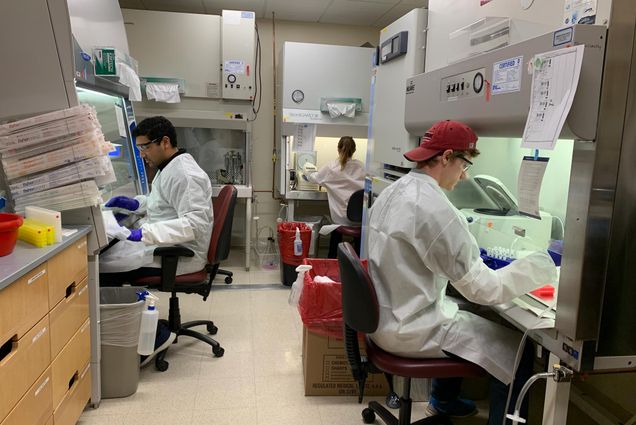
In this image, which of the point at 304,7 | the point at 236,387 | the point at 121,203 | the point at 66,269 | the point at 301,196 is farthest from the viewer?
the point at 304,7

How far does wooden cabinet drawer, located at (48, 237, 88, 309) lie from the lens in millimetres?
1560

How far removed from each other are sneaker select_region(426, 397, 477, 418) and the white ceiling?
126 inches

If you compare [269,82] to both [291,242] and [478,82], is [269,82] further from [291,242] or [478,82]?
[478,82]

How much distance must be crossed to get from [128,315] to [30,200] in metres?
0.61

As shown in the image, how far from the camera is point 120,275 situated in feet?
7.62

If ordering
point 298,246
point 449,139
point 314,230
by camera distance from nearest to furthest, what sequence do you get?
point 449,139
point 298,246
point 314,230

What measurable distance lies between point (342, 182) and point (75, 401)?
2477 millimetres

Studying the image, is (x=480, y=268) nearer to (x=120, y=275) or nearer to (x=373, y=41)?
(x=120, y=275)

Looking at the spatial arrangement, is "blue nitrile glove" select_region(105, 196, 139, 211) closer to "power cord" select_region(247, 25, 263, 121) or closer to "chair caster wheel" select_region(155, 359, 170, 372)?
"chair caster wheel" select_region(155, 359, 170, 372)

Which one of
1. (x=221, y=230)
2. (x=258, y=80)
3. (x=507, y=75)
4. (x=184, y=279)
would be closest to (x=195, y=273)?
(x=184, y=279)

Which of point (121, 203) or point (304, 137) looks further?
point (304, 137)

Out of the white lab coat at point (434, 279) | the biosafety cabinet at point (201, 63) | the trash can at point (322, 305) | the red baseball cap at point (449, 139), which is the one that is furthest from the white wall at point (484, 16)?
the biosafety cabinet at point (201, 63)

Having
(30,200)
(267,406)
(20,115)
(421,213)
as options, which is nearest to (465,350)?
(421,213)

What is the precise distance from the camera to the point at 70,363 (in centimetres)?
174
